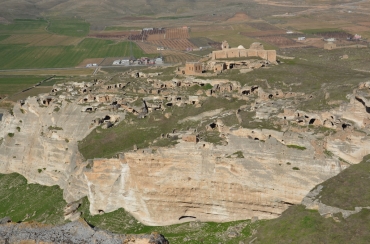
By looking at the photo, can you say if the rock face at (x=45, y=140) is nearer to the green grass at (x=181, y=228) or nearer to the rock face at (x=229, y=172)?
the rock face at (x=229, y=172)

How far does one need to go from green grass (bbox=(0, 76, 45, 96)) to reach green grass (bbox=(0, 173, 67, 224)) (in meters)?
54.1

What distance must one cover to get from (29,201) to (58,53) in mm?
108699

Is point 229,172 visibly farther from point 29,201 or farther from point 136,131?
point 29,201

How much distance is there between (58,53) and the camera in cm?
14850

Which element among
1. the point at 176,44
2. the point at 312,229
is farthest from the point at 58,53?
the point at 312,229

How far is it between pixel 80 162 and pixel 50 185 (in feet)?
26.0

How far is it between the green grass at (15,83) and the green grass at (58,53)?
1571 cm

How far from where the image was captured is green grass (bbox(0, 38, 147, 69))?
136000mm

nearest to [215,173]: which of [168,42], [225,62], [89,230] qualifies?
[89,230]

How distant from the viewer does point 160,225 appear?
38938mm

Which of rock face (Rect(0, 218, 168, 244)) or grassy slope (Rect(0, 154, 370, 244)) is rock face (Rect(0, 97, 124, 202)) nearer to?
grassy slope (Rect(0, 154, 370, 244))

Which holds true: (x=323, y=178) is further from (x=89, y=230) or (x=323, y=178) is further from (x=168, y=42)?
(x=168, y=42)

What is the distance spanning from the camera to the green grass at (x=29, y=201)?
44213 millimetres

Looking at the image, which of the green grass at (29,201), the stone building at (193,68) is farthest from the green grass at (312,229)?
the stone building at (193,68)
